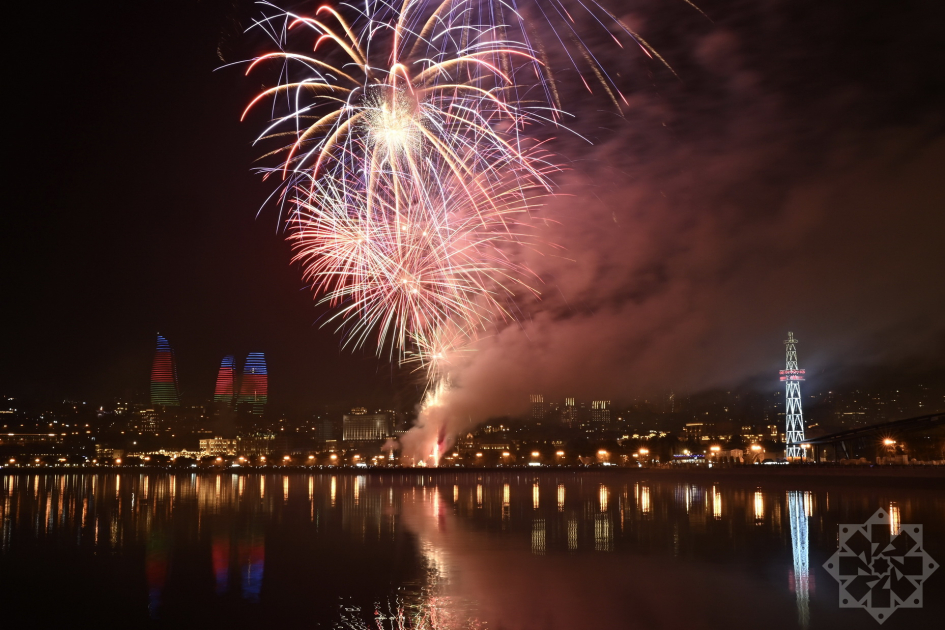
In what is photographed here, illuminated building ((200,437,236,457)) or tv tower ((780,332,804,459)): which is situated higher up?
tv tower ((780,332,804,459))

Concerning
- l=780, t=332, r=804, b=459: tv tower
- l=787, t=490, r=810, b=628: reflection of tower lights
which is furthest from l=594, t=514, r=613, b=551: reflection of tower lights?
l=780, t=332, r=804, b=459: tv tower

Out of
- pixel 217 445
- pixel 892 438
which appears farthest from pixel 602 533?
pixel 217 445

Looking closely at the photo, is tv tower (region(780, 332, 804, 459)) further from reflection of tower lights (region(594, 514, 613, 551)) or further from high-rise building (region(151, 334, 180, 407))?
high-rise building (region(151, 334, 180, 407))

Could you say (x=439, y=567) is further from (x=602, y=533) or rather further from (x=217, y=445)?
(x=217, y=445)

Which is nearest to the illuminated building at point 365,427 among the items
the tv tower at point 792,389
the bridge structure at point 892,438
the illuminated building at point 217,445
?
the illuminated building at point 217,445

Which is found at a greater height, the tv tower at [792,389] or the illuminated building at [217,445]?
the tv tower at [792,389]

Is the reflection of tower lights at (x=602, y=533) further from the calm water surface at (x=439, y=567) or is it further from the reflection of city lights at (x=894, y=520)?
the reflection of city lights at (x=894, y=520)
